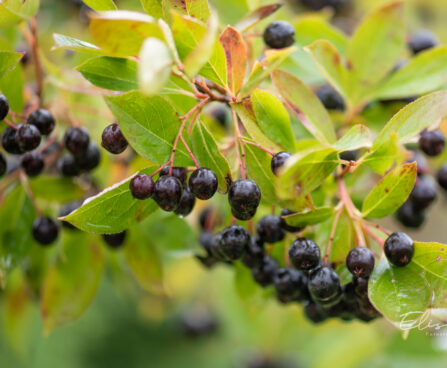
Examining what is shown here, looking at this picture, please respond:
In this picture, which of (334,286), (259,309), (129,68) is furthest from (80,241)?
(334,286)

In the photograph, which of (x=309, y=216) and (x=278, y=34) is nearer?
(x=309, y=216)

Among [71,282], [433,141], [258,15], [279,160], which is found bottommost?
[71,282]

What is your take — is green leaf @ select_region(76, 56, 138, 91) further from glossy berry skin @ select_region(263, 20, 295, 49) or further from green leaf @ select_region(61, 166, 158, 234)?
glossy berry skin @ select_region(263, 20, 295, 49)

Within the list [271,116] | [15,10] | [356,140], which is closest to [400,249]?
[356,140]

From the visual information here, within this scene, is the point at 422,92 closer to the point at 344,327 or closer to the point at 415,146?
the point at 415,146

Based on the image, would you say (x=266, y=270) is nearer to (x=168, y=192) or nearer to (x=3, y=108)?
(x=168, y=192)

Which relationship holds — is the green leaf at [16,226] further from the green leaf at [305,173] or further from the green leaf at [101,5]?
the green leaf at [305,173]
